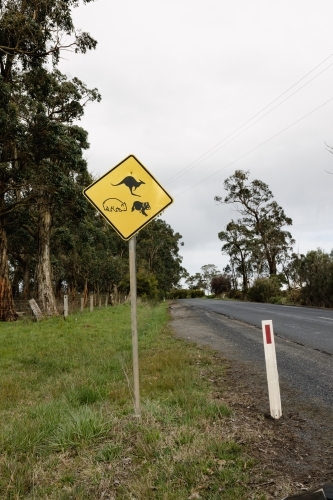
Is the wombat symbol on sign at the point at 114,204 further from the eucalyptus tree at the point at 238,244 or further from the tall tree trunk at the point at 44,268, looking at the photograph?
the eucalyptus tree at the point at 238,244

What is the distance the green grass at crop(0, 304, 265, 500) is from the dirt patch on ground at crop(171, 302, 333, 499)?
0.48ft

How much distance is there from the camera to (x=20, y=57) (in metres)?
17.4

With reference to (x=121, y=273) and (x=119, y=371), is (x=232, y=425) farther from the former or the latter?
(x=121, y=273)

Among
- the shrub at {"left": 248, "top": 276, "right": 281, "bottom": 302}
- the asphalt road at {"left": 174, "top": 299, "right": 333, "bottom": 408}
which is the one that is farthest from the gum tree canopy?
the shrub at {"left": 248, "top": 276, "right": 281, "bottom": 302}

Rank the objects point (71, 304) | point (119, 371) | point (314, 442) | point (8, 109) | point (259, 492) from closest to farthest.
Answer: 1. point (259, 492)
2. point (314, 442)
3. point (119, 371)
4. point (8, 109)
5. point (71, 304)

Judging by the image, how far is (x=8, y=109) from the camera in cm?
1520

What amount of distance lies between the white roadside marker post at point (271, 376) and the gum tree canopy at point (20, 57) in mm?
13868

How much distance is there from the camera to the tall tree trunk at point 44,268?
21312 mm

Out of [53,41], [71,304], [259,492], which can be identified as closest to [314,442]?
[259,492]

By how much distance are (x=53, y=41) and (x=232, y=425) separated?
57.0 ft

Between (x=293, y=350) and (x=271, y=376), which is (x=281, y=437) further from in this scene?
(x=293, y=350)

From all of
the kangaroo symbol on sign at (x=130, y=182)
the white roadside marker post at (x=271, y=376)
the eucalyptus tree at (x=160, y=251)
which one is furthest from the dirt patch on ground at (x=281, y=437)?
the eucalyptus tree at (x=160, y=251)

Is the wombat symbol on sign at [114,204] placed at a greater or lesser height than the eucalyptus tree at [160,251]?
lesser

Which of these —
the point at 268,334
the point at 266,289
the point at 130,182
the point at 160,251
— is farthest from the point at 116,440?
the point at 160,251
